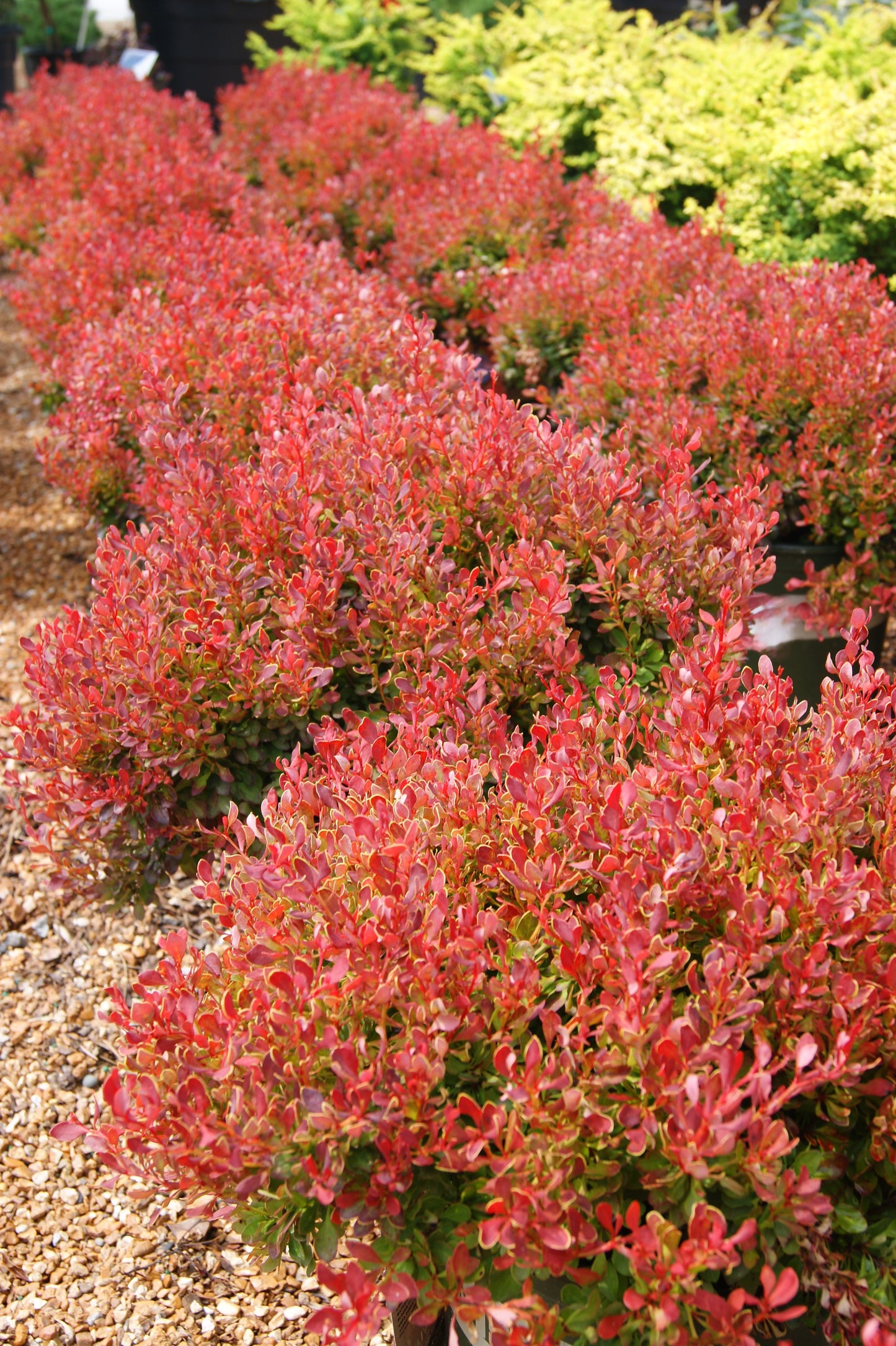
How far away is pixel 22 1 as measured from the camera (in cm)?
1402

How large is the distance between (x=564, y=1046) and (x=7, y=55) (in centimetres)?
1631

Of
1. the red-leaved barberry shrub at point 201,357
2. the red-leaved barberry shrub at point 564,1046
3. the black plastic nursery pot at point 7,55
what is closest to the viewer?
the red-leaved barberry shrub at point 564,1046

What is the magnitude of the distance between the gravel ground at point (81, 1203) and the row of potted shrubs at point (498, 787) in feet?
1.21

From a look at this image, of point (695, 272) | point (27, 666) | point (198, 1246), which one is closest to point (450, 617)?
point (27, 666)

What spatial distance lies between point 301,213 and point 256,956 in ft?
19.7

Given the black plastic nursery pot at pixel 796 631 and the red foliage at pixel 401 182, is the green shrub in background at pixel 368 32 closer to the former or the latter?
the red foliage at pixel 401 182

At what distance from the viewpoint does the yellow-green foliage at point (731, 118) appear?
15.9 feet

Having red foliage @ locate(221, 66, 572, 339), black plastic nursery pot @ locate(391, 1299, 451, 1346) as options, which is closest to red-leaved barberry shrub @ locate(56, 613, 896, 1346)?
black plastic nursery pot @ locate(391, 1299, 451, 1346)

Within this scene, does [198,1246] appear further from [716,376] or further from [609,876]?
[716,376]

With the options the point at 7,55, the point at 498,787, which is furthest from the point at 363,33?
the point at 498,787

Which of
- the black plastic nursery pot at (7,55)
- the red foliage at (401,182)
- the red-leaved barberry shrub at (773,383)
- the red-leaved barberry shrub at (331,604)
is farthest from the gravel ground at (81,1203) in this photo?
the black plastic nursery pot at (7,55)

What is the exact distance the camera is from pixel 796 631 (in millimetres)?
3459

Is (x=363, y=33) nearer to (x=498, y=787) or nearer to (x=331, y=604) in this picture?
(x=331, y=604)

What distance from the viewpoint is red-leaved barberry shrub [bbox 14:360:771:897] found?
2291 millimetres
